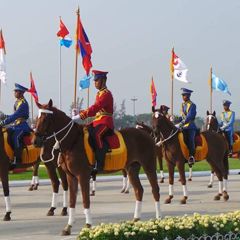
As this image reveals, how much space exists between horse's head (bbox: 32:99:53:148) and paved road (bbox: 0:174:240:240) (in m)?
1.71

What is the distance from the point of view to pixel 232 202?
556 inches

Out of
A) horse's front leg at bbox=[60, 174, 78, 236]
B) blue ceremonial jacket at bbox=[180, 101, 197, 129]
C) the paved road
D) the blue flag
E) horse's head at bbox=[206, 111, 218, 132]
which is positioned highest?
the blue flag

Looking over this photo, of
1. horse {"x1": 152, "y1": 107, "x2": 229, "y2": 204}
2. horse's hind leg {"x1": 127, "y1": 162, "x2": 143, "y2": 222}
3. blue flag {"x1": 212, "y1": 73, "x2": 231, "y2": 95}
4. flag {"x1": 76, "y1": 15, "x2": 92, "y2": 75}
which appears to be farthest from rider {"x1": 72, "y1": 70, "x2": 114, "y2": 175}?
blue flag {"x1": 212, "y1": 73, "x2": 231, "y2": 95}

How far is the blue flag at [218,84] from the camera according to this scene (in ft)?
81.8

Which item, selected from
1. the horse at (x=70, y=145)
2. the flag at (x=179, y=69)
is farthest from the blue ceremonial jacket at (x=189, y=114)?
the flag at (x=179, y=69)

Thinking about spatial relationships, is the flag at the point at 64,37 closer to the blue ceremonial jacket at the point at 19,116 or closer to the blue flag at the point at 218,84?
the blue flag at the point at 218,84

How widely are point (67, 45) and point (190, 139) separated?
10.3 metres

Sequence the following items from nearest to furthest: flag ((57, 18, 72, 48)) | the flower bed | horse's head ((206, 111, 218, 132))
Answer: the flower bed < horse's head ((206, 111, 218, 132)) < flag ((57, 18, 72, 48))

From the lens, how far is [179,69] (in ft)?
79.4

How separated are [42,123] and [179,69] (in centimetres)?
1541

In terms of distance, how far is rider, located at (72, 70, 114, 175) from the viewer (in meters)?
10.1

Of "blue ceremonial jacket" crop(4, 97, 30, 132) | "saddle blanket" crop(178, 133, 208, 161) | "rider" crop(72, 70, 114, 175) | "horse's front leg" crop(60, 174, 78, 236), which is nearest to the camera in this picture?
"horse's front leg" crop(60, 174, 78, 236)

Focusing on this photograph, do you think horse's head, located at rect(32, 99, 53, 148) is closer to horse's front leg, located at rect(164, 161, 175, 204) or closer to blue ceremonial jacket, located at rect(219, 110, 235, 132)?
horse's front leg, located at rect(164, 161, 175, 204)

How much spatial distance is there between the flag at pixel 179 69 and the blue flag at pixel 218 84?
1751 millimetres
